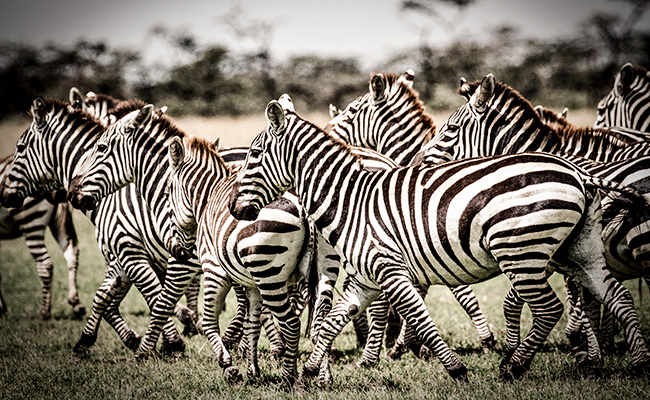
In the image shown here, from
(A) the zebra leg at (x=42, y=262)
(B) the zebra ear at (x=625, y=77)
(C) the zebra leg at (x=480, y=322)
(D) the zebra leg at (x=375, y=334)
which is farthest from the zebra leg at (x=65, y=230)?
A: (B) the zebra ear at (x=625, y=77)

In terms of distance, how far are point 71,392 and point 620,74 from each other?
8838mm

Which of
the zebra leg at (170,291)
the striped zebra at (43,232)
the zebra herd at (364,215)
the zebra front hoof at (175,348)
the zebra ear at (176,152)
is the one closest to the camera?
the zebra herd at (364,215)

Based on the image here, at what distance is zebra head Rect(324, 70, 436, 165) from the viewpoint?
313 inches

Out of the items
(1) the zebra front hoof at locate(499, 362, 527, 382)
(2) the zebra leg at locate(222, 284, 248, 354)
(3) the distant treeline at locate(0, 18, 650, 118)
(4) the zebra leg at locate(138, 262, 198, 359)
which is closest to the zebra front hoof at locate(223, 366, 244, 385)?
(2) the zebra leg at locate(222, 284, 248, 354)

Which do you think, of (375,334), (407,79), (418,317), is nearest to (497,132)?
(407,79)

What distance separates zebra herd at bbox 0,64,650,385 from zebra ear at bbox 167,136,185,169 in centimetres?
2

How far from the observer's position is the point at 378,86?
26.1ft

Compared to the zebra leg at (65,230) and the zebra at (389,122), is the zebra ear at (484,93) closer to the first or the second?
the zebra at (389,122)

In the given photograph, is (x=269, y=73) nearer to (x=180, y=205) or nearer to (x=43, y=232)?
(x=43, y=232)

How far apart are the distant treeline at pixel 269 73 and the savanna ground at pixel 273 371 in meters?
33.6

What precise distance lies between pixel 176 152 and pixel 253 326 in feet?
7.02

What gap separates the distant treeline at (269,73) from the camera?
43719 mm

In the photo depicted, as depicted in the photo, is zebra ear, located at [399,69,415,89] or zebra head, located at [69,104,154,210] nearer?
zebra head, located at [69,104,154,210]

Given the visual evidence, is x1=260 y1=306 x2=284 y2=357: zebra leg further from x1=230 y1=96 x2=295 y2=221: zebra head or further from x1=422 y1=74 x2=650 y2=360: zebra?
x1=422 y1=74 x2=650 y2=360: zebra
